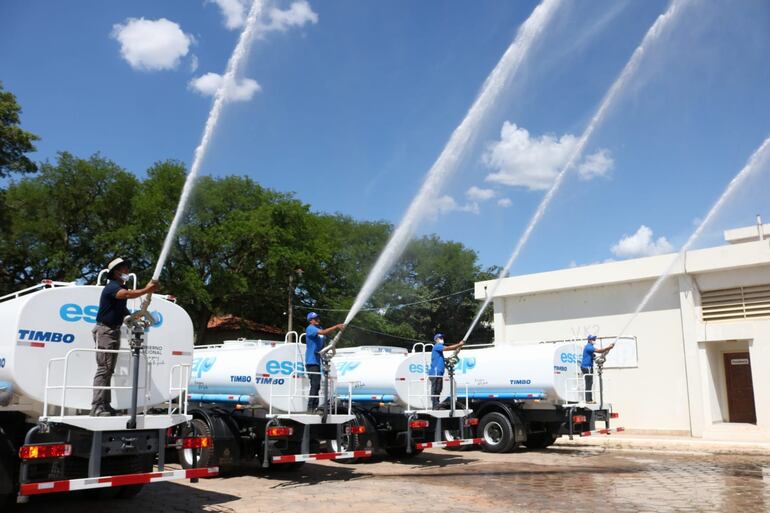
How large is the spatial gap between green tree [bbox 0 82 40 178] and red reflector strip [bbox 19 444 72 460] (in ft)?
87.3

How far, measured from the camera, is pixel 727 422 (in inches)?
960

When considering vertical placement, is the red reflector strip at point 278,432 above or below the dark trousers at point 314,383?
below

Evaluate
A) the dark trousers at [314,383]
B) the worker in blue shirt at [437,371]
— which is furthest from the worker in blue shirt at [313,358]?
the worker in blue shirt at [437,371]

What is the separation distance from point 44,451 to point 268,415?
5.28m

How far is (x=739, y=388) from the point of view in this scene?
2467 centimetres

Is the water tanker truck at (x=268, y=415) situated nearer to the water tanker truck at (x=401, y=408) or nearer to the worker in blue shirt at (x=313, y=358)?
the worker in blue shirt at (x=313, y=358)

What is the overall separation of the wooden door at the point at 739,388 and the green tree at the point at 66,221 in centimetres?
3138

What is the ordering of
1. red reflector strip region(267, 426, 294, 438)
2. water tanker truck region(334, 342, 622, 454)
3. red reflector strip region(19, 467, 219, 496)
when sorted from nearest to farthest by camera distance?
red reflector strip region(19, 467, 219, 496) < red reflector strip region(267, 426, 294, 438) < water tanker truck region(334, 342, 622, 454)

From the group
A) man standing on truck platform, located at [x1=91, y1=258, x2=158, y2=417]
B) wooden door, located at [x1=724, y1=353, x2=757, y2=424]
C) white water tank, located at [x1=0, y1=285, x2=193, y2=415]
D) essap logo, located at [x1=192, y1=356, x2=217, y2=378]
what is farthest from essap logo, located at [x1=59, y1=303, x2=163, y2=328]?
wooden door, located at [x1=724, y1=353, x2=757, y2=424]

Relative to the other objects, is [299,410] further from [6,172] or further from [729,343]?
[6,172]

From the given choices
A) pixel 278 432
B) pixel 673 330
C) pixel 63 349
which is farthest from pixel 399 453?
pixel 673 330

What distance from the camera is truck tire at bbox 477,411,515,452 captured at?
1856 cm

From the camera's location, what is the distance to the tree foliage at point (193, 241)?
127 feet

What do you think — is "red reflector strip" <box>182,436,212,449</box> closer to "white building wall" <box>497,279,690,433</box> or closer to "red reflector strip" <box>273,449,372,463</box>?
"red reflector strip" <box>273,449,372,463</box>
